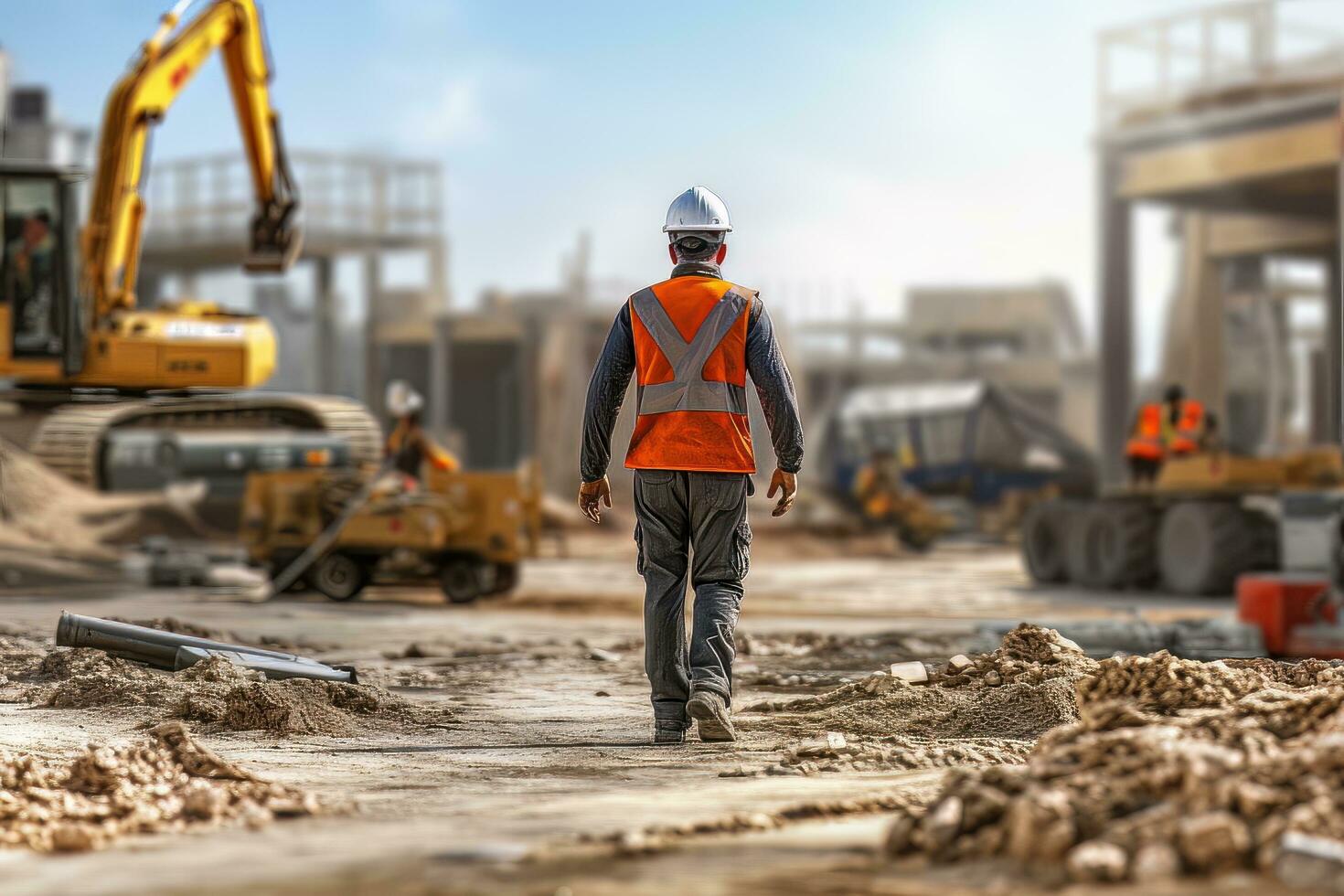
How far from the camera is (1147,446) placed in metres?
20.5

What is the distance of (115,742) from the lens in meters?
6.02

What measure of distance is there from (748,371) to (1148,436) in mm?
15060

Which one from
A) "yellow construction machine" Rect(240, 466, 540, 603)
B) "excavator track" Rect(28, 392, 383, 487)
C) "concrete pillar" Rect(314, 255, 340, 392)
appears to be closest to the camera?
"yellow construction machine" Rect(240, 466, 540, 603)

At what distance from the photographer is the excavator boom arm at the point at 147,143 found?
650 inches

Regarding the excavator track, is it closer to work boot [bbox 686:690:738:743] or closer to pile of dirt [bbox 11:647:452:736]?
pile of dirt [bbox 11:647:452:736]

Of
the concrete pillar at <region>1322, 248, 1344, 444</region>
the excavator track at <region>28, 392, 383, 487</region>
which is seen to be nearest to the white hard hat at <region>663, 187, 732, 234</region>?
the excavator track at <region>28, 392, 383, 487</region>

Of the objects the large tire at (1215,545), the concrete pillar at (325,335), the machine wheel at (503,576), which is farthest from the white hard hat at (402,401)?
the concrete pillar at (325,335)

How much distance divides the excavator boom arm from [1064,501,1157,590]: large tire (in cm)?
998

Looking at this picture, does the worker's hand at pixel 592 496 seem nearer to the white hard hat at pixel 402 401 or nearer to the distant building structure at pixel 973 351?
the white hard hat at pixel 402 401

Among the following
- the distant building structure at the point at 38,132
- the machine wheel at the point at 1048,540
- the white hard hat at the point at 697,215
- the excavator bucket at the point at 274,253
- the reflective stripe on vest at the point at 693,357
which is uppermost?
the distant building structure at the point at 38,132

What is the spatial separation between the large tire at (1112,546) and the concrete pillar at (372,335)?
23399mm

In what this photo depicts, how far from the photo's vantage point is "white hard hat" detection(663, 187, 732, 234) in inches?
249

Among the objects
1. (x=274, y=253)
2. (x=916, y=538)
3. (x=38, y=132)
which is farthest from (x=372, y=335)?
(x=274, y=253)

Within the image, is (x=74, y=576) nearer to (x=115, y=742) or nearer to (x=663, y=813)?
(x=115, y=742)
